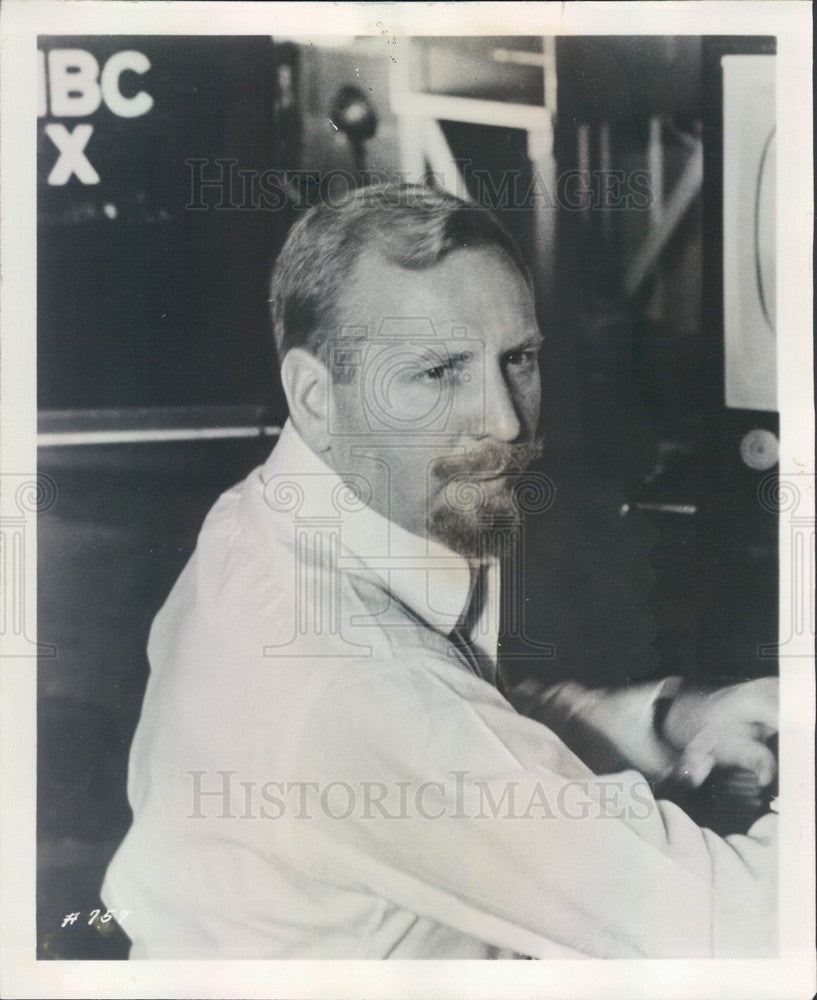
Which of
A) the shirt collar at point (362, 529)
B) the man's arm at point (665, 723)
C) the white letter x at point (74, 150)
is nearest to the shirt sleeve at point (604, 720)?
the man's arm at point (665, 723)

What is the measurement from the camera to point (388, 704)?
139 centimetres

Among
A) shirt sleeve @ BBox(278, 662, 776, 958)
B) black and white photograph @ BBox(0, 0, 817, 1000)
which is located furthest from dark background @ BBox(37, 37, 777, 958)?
shirt sleeve @ BBox(278, 662, 776, 958)

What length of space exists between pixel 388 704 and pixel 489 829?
26cm

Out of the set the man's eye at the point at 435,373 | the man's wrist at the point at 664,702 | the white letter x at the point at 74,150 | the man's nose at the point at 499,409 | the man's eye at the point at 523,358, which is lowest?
the man's wrist at the point at 664,702

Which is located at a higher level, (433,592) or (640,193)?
(640,193)

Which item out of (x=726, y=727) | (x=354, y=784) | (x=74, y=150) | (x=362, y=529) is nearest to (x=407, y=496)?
(x=362, y=529)

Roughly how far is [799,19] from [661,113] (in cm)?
29

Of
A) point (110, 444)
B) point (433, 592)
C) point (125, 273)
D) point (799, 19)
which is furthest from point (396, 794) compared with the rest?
point (799, 19)

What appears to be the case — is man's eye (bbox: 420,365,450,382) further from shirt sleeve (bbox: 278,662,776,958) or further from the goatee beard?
shirt sleeve (bbox: 278,662,776,958)

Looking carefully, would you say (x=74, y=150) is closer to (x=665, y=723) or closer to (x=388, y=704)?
(x=388, y=704)

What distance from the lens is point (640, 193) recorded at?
4.77 feet

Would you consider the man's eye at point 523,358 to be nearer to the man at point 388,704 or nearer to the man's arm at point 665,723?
the man at point 388,704

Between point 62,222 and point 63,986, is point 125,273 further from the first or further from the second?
point 63,986

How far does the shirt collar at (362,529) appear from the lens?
142cm
